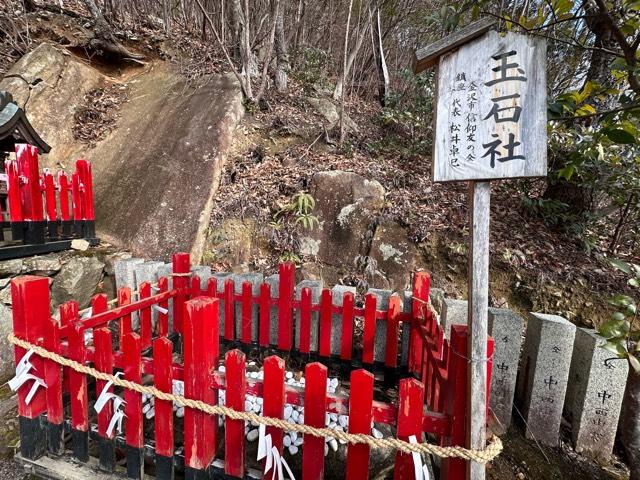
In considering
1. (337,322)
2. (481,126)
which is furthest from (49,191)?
(481,126)

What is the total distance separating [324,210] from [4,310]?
11.8ft

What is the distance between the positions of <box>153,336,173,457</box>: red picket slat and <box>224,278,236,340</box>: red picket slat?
1336 millimetres

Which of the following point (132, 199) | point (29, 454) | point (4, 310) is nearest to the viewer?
point (29, 454)

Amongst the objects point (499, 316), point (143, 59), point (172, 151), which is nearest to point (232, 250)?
point (172, 151)

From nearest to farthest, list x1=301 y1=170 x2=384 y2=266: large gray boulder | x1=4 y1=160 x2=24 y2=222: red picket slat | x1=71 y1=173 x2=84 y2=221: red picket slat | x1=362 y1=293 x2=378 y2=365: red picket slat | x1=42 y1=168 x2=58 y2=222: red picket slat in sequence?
1. x1=362 y1=293 x2=378 y2=365: red picket slat
2. x1=4 y1=160 x2=24 y2=222: red picket slat
3. x1=42 y1=168 x2=58 y2=222: red picket slat
4. x1=71 y1=173 x2=84 y2=221: red picket slat
5. x1=301 y1=170 x2=384 y2=266: large gray boulder

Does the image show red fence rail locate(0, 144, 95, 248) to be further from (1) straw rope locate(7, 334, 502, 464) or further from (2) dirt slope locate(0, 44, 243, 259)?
(1) straw rope locate(7, 334, 502, 464)

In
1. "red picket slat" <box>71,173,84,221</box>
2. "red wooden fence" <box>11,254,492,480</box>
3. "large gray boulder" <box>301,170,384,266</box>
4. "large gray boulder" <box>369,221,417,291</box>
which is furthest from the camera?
"large gray boulder" <box>301,170,384,266</box>

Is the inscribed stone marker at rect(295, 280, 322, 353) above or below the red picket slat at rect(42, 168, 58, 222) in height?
below

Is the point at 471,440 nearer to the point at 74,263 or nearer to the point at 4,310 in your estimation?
the point at 4,310

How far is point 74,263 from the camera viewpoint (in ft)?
11.9

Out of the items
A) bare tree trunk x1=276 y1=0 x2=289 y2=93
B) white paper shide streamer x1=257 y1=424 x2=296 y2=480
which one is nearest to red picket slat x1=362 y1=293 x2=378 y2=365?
white paper shide streamer x1=257 y1=424 x2=296 y2=480

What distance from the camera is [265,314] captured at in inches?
114

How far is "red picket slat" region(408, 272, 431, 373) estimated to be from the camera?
2410 mm

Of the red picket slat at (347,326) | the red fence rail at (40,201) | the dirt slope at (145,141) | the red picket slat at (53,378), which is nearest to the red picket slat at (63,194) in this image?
the red fence rail at (40,201)
